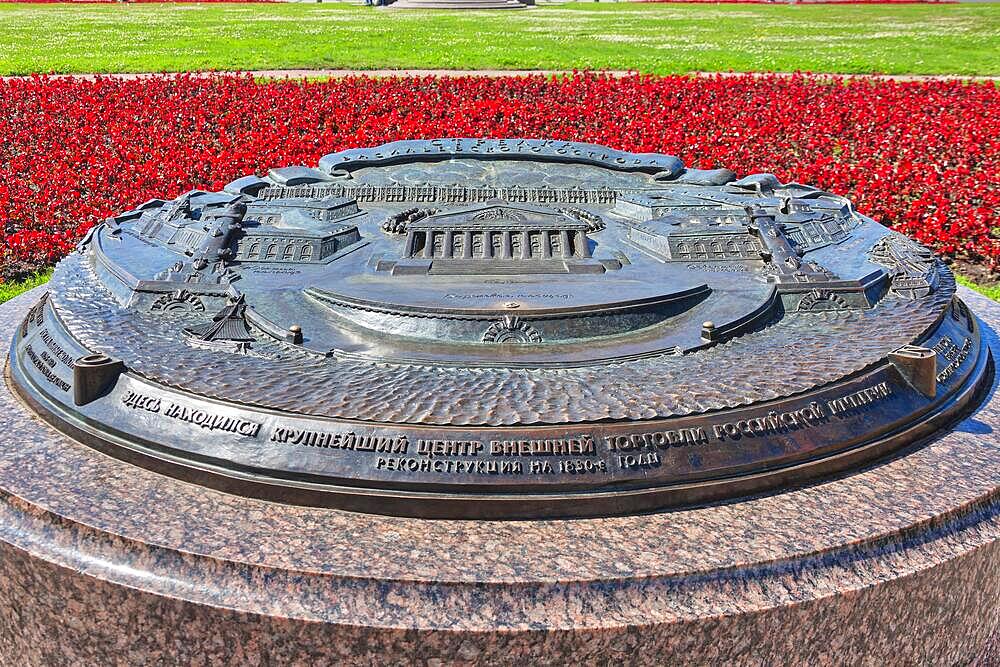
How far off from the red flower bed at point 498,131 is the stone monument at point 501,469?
4607 mm

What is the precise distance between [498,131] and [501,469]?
25.7ft

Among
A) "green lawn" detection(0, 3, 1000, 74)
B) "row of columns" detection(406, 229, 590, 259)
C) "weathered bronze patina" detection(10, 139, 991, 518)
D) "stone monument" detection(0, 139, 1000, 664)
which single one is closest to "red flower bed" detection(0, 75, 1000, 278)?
"weathered bronze patina" detection(10, 139, 991, 518)

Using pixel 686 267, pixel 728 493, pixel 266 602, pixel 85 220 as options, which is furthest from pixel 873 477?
pixel 85 220

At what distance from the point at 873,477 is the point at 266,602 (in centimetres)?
196

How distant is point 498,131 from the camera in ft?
34.1

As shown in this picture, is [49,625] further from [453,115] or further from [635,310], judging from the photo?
[453,115]

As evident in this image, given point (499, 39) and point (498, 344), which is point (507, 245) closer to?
point (498, 344)

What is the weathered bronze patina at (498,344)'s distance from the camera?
303 cm

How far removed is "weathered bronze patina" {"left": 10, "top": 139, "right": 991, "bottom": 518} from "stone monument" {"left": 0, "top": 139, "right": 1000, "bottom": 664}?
0.04 ft

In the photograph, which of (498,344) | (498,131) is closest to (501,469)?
(498,344)

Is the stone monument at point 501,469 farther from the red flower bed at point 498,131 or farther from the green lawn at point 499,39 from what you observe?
the green lawn at point 499,39

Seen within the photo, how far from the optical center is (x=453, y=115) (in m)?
11.1

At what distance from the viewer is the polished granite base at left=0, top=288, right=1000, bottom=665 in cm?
273

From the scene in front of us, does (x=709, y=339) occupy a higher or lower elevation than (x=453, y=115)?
higher
